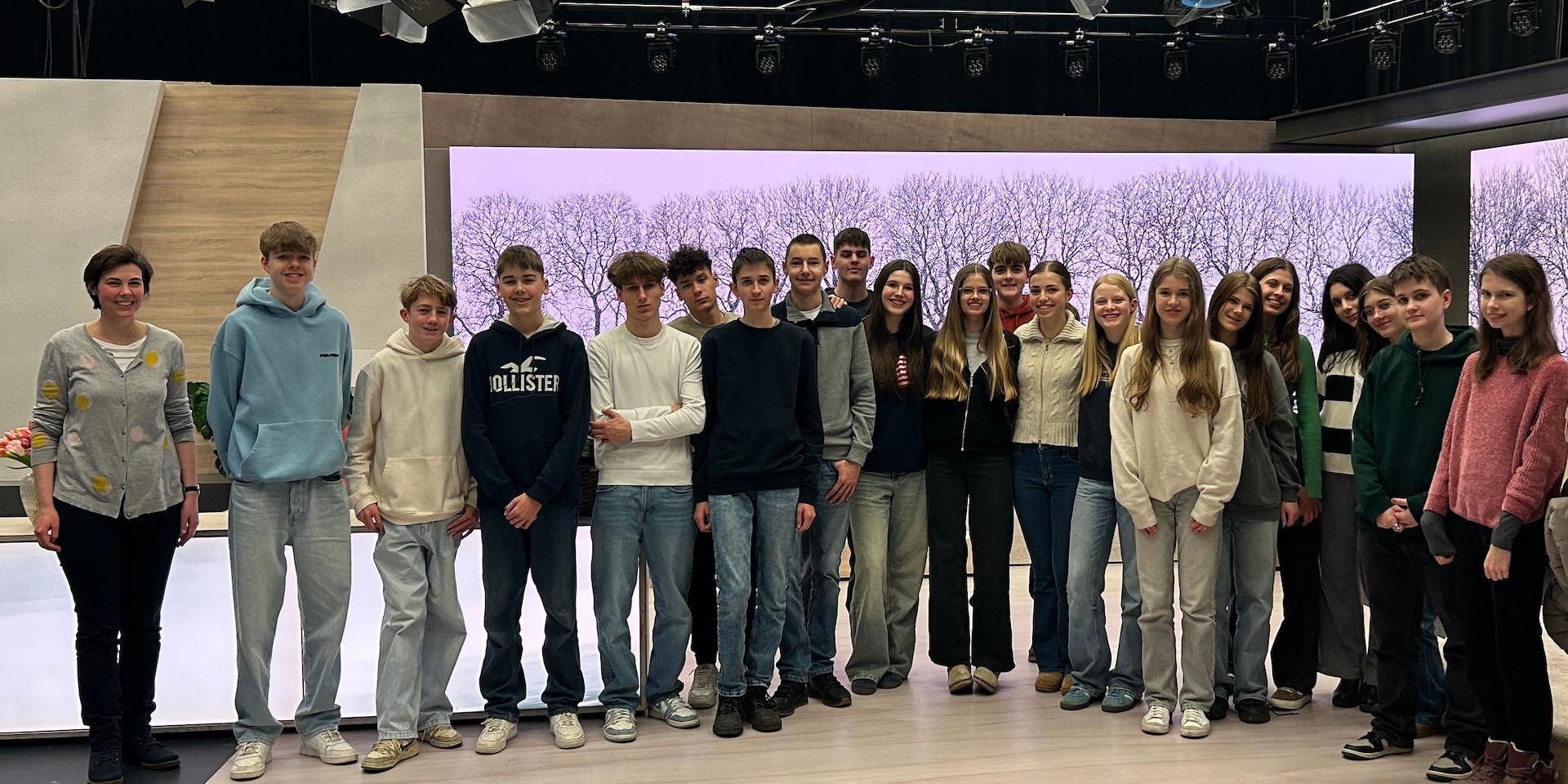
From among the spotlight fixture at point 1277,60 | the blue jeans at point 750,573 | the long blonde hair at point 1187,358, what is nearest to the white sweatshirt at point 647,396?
the blue jeans at point 750,573

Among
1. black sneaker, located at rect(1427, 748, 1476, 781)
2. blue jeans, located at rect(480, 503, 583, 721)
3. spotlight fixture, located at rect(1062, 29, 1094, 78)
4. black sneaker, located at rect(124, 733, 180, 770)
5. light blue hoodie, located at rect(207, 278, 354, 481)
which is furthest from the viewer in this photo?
spotlight fixture, located at rect(1062, 29, 1094, 78)

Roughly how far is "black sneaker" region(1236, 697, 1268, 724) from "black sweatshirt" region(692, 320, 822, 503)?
1.47 metres

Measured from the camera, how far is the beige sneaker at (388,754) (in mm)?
3615

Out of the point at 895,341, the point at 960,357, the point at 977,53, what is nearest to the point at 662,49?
the point at 977,53

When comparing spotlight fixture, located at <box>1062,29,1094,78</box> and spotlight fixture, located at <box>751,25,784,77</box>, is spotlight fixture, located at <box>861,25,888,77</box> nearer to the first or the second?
spotlight fixture, located at <box>751,25,784,77</box>

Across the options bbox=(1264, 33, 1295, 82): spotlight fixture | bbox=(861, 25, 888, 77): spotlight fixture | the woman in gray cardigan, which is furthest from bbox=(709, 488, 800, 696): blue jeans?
bbox=(1264, 33, 1295, 82): spotlight fixture

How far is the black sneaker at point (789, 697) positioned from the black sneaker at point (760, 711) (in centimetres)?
6

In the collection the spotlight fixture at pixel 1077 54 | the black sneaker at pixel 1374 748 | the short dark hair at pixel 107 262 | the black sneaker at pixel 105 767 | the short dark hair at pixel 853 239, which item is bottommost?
the black sneaker at pixel 1374 748

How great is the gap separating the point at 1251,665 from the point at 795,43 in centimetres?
534

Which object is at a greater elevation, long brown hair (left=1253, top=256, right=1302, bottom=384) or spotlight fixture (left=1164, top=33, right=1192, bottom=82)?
spotlight fixture (left=1164, top=33, right=1192, bottom=82)

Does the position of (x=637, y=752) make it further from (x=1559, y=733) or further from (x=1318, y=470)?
(x=1559, y=733)

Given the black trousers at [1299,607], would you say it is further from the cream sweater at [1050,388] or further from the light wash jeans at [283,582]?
the light wash jeans at [283,582]

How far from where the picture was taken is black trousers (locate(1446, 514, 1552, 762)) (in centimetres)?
320

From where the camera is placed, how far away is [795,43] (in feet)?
27.0
